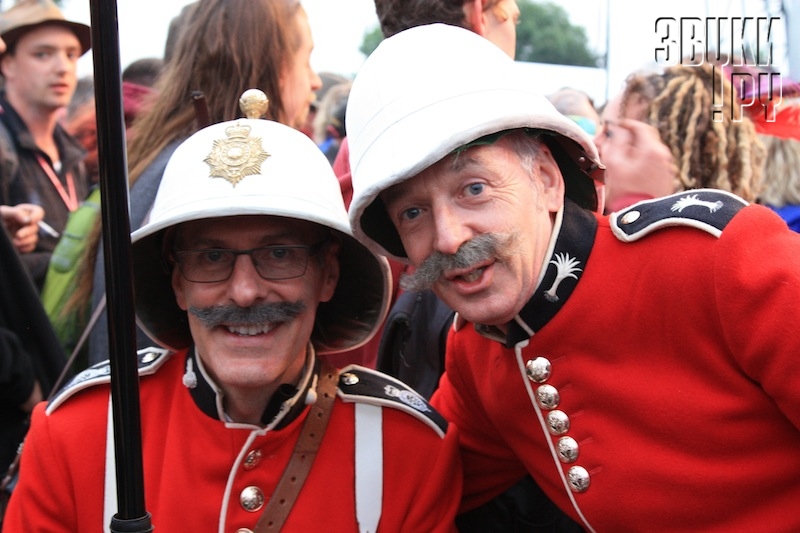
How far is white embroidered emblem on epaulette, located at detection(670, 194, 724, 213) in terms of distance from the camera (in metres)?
2.26

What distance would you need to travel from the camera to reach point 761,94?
4254 mm

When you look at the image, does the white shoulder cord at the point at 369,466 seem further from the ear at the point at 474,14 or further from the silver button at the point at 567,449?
the ear at the point at 474,14

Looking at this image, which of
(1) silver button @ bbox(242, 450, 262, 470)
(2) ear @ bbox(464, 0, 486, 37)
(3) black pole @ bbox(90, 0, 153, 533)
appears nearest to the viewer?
(3) black pole @ bbox(90, 0, 153, 533)

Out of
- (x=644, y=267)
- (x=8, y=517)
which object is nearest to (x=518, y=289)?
(x=644, y=267)

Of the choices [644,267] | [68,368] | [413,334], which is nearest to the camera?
[644,267]

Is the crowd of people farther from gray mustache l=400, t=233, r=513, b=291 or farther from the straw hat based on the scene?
the straw hat

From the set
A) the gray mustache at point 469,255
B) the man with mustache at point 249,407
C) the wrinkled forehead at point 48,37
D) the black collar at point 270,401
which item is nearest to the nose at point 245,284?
the man with mustache at point 249,407

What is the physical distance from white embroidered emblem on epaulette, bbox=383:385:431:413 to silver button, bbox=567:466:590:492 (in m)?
0.51

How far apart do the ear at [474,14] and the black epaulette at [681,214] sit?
1220 millimetres

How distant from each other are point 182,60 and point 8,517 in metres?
1.64

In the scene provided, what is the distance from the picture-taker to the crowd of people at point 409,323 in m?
2.24

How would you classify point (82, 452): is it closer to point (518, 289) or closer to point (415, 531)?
point (415, 531)

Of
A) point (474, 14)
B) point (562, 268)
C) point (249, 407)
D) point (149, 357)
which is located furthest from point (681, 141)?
point (149, 357)

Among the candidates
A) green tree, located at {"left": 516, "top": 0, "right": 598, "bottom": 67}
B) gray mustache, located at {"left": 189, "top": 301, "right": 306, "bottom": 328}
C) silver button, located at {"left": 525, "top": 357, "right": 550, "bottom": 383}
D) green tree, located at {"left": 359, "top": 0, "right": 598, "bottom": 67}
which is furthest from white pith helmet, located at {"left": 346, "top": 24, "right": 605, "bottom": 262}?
green tree, located at {"left": 516, "top": 0, "right": 598, "bottom": 67}
